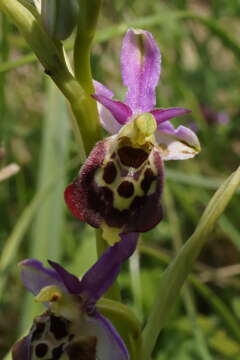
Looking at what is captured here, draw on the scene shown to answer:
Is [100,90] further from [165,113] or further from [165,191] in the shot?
[165,191]

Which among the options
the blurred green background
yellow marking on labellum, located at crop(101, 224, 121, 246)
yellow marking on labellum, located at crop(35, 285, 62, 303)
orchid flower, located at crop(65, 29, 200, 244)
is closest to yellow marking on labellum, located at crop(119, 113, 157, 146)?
orchid flower, located at crop(65, 29, 200, 244)

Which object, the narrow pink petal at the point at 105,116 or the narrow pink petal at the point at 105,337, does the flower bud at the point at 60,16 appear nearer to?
the narrow pink petal at the point at 105,116

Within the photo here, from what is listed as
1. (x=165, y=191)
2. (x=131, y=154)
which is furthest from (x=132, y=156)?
(x=165, y=191)

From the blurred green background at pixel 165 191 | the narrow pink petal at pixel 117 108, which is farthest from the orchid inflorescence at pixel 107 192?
the blurred green background at pixel 165 191

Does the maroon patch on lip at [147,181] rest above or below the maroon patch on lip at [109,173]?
below

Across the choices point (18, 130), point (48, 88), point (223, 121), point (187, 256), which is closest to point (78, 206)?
point (187, 256)

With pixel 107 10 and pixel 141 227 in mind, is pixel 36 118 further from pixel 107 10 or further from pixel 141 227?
pixel 141 227
